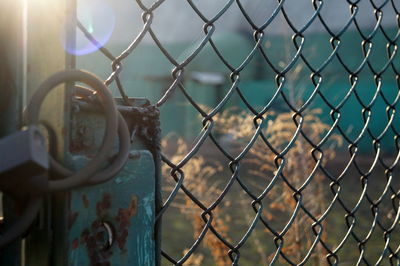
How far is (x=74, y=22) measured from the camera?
0.66 meters

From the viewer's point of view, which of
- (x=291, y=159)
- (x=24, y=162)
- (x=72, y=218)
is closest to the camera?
(x=24, y=162)

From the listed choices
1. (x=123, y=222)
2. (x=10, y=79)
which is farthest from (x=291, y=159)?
(x=10, y=79)

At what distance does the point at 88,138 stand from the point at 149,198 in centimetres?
13

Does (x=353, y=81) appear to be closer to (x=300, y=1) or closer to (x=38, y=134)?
(x=38, y=134)

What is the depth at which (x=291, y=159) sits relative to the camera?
3.10 metres

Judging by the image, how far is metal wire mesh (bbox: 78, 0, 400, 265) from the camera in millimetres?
1137

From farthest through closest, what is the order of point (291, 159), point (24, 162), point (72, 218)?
point (291, 159) → point (72, 218) → point (24, 162)

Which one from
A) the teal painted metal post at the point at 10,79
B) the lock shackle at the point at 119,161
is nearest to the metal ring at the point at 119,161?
the lock shackle at the point at 119,161

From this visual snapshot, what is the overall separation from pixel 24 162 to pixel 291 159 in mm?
2657

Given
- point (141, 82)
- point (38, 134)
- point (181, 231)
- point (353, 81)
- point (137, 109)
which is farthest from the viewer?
point (141, 82)

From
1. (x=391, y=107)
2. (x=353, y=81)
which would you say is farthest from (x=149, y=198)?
(x=391, y=107)

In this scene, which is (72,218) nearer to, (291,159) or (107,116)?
(107,116)

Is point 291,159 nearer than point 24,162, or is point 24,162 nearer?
point 24,162

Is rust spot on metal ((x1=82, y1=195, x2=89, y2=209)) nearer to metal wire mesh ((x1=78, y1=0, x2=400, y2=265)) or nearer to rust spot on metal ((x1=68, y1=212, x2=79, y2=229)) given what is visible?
rust spot on metal ((x1=68, y1=212, x2=79, y2=229))
